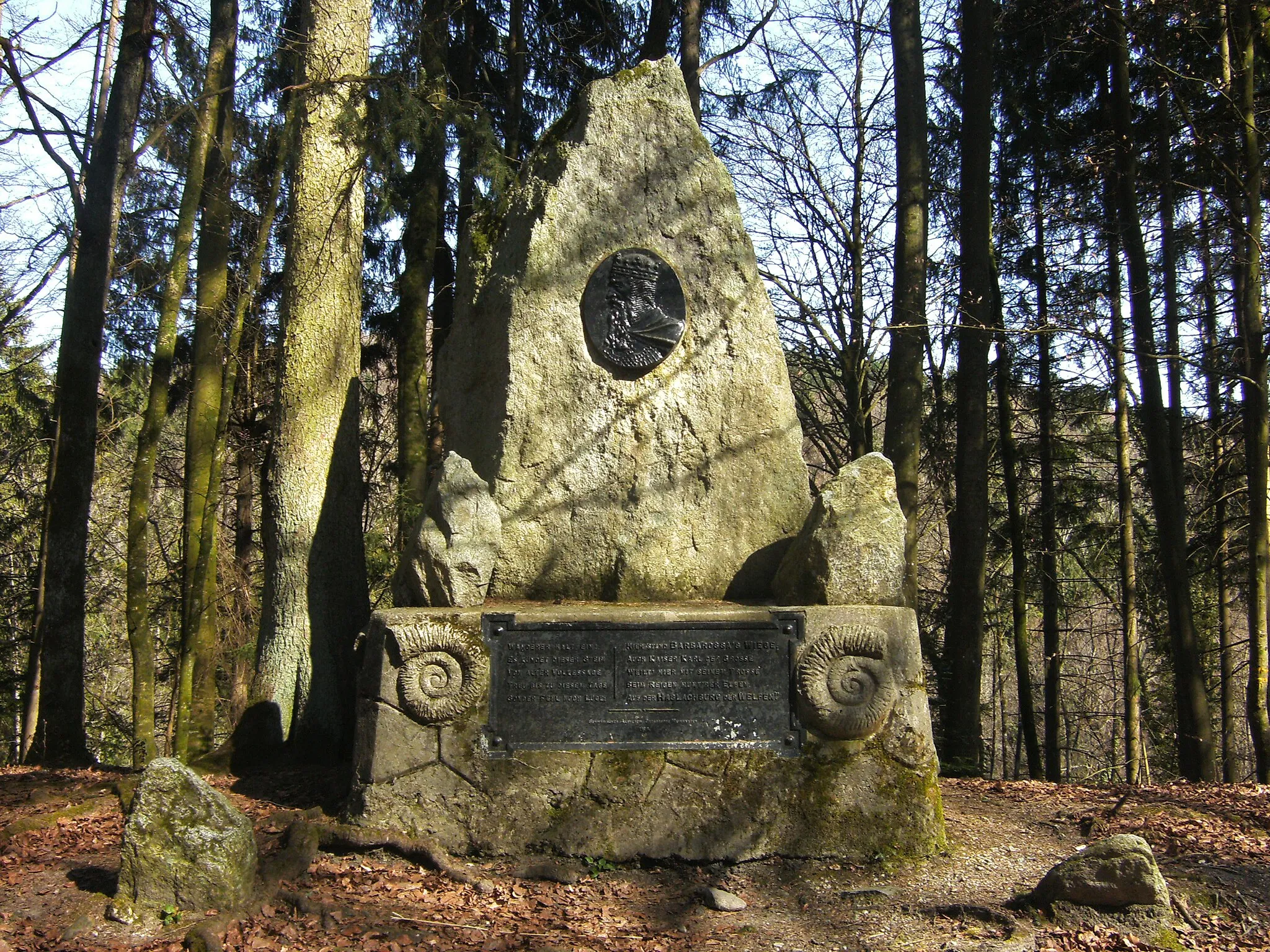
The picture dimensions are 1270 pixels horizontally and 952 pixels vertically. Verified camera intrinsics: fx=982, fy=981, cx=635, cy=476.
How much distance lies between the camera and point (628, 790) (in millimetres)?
4527

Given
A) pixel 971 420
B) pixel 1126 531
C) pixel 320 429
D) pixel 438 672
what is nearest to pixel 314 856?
pixel 438 672

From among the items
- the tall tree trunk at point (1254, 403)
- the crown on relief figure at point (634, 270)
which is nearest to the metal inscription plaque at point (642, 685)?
the crown on relief figure at point (634, 270)

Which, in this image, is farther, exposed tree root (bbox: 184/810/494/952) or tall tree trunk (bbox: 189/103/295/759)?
tall tree trunk (bbox: 189/103/295/759)

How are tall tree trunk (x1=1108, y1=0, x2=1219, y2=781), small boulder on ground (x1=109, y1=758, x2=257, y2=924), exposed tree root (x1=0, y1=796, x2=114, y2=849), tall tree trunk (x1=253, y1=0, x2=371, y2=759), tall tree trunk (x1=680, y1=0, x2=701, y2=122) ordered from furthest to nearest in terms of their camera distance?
tall tree trunk (x1=680, y1=0, x2=701, y2=122)
tall tree trunk (x1=1108, y1=0, x2=1219, y2=781)
tall tree trunk (x1=253, y1=0, x2=371, y2=759)
exposed tree root (x1=0, y1=796, x2=114, y2=849)
small boulder on ground (x1=109, y1=758, x2=257, y2=924)

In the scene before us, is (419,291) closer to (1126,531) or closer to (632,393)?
(632,393)

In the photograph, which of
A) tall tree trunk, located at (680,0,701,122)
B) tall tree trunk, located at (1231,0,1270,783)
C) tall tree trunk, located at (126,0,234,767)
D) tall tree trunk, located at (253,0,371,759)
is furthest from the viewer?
tall tree trunk, located at (680,0,701,122)

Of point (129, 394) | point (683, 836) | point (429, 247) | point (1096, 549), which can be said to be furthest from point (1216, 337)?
point (129, 394)

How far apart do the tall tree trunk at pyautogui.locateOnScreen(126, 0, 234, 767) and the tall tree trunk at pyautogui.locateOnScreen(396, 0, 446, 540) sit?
1.91 meters

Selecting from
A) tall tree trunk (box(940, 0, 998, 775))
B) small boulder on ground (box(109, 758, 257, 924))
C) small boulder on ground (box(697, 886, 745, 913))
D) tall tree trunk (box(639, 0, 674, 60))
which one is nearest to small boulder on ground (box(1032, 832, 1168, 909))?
small boulder on ground (box(697, 886, 745, 913))

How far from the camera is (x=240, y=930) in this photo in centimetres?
360

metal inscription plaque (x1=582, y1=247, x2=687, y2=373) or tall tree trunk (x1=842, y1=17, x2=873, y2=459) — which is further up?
tall tree trunk (x1=842, y1=17, x2=873, y2=459)

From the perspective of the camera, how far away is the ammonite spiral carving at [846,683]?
181 inches

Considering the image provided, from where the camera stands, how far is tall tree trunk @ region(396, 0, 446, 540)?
30.7ft

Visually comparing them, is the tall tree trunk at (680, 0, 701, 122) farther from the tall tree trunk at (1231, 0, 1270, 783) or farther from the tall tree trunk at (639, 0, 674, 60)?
the tall tree trunk at (1231, 0, 1270, 783)
